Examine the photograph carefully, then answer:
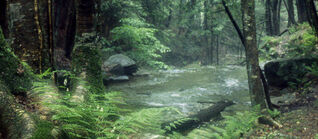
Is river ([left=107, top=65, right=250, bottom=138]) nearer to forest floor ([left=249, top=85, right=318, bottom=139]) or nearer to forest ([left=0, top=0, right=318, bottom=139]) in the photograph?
forest ([left=0, top=0, right=318, bottom=139])

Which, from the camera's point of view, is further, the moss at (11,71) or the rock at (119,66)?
the rock at (119,66)

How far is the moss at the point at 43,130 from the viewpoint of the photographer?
6.72ft

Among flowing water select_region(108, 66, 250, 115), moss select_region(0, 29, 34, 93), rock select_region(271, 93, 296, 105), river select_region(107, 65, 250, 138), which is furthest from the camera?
flowing water select_region(108, 66, 250, 115)

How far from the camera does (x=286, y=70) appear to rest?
8859mm

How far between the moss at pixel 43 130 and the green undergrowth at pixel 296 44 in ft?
27.9

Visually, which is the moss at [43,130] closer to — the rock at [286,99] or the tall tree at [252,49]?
the tall tree at [252,49]

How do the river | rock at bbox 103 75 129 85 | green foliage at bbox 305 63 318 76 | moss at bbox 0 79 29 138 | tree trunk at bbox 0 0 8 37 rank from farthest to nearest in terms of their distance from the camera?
rock at bbox 103 75 129 85 → the river → green foliage at bbox 305 63 318 76 → tree trunk at bbox 0 0 8 37 → moss at bbox 0 79 29 138

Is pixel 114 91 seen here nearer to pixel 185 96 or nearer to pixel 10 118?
pixel 10 118

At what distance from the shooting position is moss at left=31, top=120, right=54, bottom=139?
6.72 feet

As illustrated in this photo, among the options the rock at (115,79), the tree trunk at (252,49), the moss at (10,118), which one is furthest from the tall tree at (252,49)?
the rock at (115,79)

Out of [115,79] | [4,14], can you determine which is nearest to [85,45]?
[4,14]

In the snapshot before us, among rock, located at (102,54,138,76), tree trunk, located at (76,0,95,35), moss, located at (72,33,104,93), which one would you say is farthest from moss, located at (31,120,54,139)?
rock, located at (102,54,138,76)

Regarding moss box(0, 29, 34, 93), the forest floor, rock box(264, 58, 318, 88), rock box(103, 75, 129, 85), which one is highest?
moss box(0, 29, 34, 93)

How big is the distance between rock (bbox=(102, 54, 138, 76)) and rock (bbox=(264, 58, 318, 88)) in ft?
31.9
